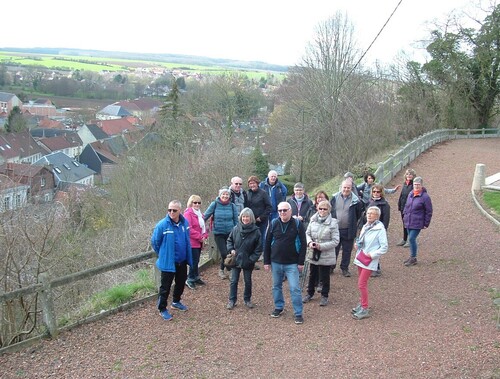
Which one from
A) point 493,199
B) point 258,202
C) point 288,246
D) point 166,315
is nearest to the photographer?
point 288,246

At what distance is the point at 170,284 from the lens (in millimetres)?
7199

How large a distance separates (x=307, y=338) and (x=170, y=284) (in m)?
1.99

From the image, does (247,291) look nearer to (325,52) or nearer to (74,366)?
(74,366)

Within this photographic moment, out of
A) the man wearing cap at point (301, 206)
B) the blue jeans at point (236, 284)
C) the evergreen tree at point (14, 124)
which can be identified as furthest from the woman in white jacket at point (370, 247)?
the evergreen tree at point (14, 124)

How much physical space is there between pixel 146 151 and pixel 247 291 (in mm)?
23320

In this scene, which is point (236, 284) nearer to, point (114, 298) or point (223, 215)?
point (223, 215)

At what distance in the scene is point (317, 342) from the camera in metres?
6.61

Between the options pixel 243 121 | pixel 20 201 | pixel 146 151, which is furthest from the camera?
pixel 243 121

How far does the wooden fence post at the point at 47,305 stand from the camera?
6.49m

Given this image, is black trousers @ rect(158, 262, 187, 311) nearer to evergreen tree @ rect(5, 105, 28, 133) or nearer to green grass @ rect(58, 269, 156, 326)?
green grass @ rect(58, 269, 156, 326)

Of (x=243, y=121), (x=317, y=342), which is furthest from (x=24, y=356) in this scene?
(x=243, y=121)

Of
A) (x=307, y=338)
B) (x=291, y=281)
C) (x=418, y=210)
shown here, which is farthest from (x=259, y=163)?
(x=307, y=338)

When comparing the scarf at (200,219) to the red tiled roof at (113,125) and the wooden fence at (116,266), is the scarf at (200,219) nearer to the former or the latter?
the wooden fence at (116,266)

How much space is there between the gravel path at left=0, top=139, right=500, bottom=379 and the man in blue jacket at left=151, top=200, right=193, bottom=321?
457 millimetres
